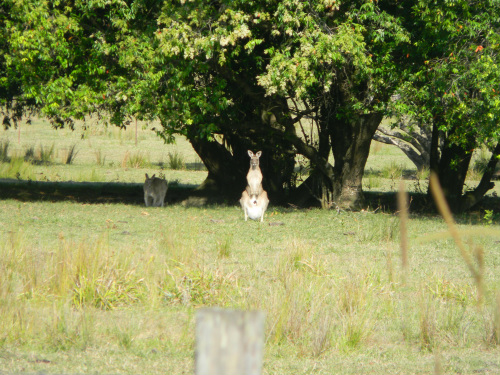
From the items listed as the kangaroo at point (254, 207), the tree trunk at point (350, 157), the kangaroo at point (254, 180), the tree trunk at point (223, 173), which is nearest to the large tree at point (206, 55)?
the tree trunk at point (350, 157)

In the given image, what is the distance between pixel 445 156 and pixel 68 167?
16.1 meters

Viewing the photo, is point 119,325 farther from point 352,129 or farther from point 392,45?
point 352,129

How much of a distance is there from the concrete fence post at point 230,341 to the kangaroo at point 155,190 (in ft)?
51.5

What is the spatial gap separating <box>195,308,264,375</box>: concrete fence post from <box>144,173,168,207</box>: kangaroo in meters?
15.7

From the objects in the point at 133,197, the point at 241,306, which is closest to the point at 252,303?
the point at 241,306

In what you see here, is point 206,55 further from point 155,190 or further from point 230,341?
point 230,341

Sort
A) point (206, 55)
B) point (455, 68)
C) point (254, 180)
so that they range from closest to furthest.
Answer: point (206, 55)
point (455, 68)
point (254, 180)

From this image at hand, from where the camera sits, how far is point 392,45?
46.6 ft

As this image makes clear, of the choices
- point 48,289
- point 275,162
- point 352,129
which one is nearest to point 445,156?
point 352,129

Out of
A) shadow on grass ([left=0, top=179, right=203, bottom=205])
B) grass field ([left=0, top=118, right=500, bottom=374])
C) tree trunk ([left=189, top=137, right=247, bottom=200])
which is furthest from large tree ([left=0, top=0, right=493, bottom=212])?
shadow on grass ([left=0, top=179, right=203, bottom=205])

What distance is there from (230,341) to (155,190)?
1579cm

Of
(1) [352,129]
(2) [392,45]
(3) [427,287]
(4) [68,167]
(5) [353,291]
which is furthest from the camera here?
(4) [68,167]

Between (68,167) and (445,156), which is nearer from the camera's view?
(445,156)

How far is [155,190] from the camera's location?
1802cm
